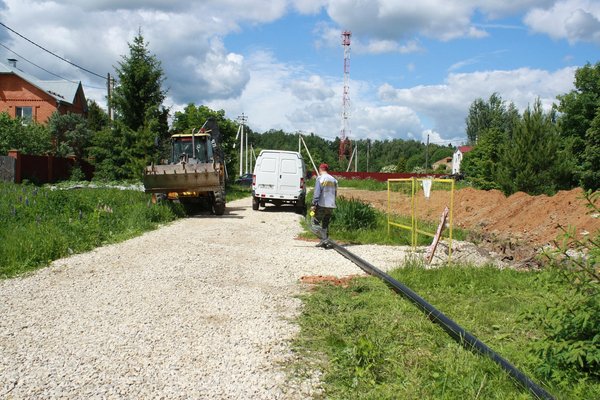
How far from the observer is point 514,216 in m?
17.6

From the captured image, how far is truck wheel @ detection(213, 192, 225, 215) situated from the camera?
1780 cm

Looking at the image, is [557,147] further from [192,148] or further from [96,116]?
[96,116]

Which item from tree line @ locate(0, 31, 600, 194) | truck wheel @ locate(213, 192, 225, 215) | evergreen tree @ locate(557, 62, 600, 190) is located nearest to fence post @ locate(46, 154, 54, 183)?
tree line @ locate(0, 31, 600, 194)

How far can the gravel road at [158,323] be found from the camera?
12.9 feet

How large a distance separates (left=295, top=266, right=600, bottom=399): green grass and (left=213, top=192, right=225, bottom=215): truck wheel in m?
11.0

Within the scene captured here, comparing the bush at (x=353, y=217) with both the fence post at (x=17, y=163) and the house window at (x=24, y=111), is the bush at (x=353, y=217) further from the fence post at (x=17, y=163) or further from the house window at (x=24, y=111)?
the house window at (x=24, y=111)

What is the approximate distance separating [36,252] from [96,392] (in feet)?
18.8

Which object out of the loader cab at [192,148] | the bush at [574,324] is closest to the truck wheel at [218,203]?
the loader cab at [192,148]

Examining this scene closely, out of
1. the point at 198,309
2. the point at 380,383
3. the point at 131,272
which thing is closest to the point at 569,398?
the point at 380,383

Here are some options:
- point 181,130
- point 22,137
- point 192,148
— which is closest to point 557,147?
point 192,148

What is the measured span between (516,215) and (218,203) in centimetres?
994

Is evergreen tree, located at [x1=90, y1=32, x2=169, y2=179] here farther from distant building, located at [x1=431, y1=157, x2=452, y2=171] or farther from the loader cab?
distant building, located at [x1=431, y1=157, x2=452, y2=171]

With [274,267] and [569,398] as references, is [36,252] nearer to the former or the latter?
[274,267]

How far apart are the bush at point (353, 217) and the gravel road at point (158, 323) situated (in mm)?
3452
